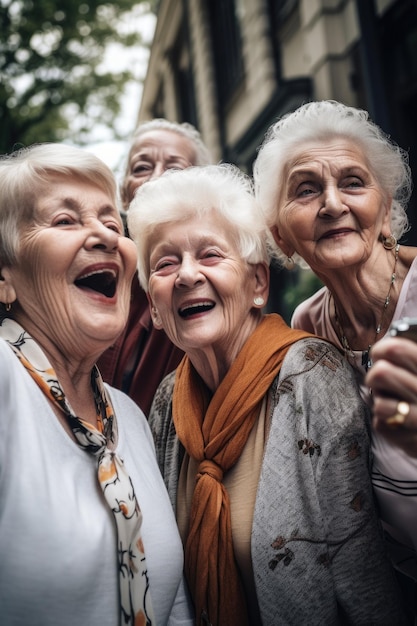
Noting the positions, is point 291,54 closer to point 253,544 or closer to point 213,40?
point 213,40

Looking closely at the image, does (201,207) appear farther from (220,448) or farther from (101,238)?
(220,448)

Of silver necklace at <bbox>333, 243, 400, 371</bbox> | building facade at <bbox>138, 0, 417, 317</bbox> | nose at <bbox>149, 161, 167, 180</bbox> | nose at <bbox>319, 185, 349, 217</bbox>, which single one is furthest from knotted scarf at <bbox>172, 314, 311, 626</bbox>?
building facade at <bbox>138, 0, 417, 317</bbox>

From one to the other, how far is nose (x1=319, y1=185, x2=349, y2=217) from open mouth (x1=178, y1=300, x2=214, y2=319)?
20.7 inches

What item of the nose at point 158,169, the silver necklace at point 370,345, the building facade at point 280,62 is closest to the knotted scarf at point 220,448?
the silver necklace at point 370,345

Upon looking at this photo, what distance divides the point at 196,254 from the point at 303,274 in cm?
487

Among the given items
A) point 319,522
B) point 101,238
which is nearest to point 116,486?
point 319,522

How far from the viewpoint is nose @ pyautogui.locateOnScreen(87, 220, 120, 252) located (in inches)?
74.8

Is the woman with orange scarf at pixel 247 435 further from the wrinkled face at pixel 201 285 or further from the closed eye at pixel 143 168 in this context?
the closed eye at pixel 143 168

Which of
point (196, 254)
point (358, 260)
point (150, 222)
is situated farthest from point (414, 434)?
point (150, 222)

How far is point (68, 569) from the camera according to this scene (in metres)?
1.53

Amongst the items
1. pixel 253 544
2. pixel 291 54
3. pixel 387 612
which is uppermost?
pixel 291 54

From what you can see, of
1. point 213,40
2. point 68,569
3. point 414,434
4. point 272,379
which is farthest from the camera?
point 213,40

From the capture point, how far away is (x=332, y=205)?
6.95 feet

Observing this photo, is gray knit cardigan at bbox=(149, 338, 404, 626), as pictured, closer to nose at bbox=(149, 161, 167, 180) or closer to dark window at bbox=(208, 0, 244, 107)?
nose at bbox=(149, 161, 167, 180)
